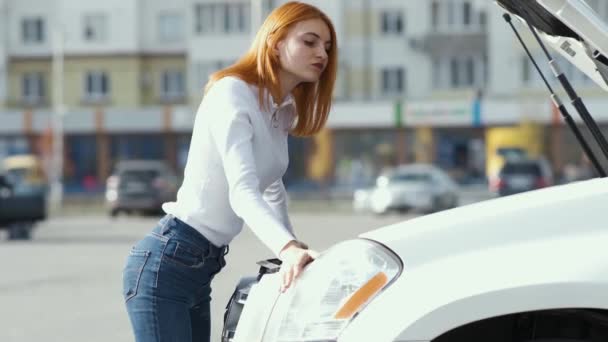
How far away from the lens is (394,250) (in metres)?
3.55

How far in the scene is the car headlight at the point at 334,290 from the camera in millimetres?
3521

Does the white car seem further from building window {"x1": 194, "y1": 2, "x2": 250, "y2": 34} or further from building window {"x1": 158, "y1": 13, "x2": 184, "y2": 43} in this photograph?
building window {"x1": 158, "y1": 13, "x2": 184, "y2": 43}

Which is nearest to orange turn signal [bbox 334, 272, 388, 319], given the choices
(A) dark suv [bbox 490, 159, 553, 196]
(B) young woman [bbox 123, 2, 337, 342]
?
(B) young woman [bbox 123, 2, 337, 342]

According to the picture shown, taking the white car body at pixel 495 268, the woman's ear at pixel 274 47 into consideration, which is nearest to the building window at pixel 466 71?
the woman's ear at pixel 274 47

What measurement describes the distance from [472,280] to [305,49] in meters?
0.92

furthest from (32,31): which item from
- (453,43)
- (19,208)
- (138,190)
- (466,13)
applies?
(19,208)

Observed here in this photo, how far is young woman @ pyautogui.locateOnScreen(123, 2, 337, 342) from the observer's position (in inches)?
155

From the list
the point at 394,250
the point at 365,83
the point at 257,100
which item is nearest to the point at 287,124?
the point at 257,100

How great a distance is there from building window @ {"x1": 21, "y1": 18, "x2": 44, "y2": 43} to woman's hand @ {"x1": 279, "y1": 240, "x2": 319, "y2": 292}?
6481 cm

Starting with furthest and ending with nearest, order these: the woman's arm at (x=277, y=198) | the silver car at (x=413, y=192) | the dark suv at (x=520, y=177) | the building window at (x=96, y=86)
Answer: the building window at (x=96, y=86) → the silver car at (x=413, y=192) → the dark suv at (x=520, y=177) → the woman's arm at (x=277, y=198)

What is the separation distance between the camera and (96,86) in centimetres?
6600

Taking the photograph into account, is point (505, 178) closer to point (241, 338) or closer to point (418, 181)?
point (418, 181)

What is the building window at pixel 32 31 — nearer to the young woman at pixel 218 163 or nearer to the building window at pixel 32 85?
the building window at pixel 32 85

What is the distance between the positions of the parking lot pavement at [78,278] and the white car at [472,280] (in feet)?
20.5
